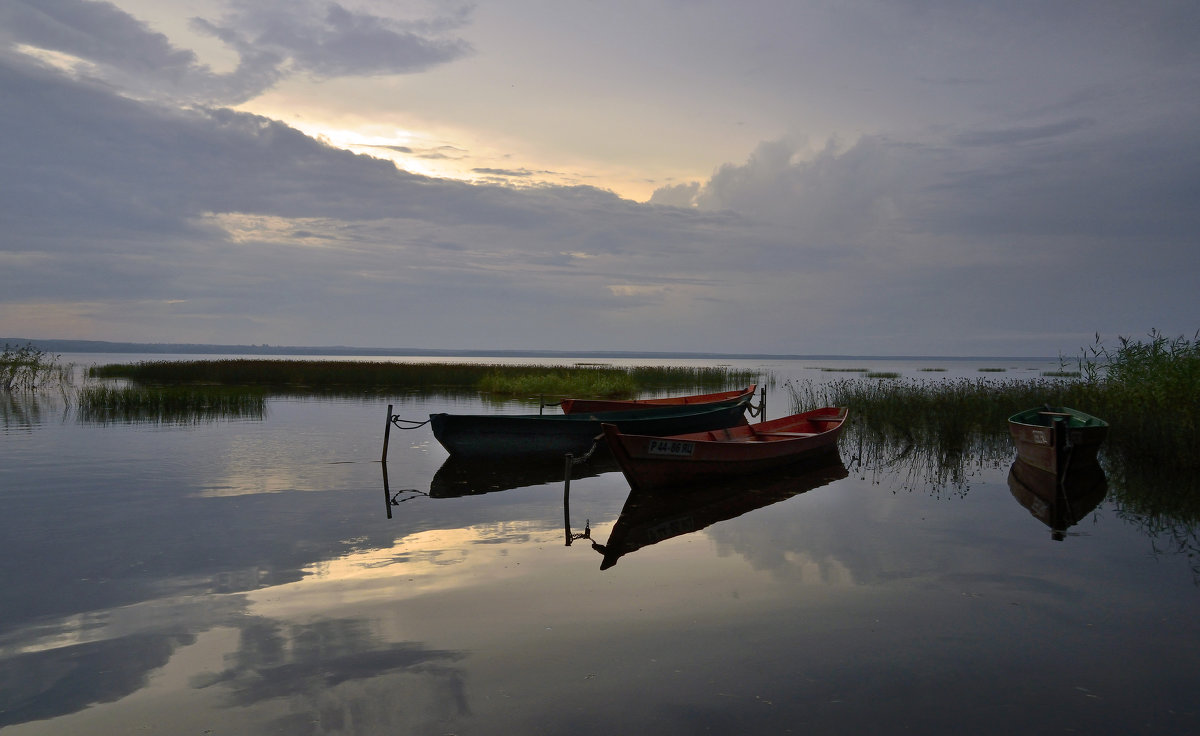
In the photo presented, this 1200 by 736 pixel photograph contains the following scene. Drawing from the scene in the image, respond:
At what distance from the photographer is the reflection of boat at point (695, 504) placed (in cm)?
945

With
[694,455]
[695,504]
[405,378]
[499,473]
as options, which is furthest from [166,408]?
[695,504]

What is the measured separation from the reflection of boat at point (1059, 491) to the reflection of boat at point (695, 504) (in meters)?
3.28

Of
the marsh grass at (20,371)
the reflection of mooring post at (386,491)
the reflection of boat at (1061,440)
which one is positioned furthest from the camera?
the marsh grass at (20,371)

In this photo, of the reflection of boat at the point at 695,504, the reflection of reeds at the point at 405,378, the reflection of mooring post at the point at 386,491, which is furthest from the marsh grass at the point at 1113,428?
the reflection of reeds at the point at 405,378

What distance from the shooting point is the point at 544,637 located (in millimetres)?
5973

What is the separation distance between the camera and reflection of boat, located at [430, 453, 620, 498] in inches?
511

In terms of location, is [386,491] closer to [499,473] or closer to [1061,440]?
[499,473]

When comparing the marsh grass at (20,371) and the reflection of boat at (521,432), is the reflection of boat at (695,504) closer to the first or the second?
the reflection of boat at (521,432)

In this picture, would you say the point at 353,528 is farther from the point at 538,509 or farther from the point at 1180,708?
the point at 1180,708

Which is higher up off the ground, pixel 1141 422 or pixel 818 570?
pixel 1141 422

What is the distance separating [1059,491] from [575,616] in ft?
33.0

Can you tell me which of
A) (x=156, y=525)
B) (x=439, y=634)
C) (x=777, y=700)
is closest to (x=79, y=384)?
(x=156, y=525)

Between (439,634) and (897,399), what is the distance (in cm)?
1980

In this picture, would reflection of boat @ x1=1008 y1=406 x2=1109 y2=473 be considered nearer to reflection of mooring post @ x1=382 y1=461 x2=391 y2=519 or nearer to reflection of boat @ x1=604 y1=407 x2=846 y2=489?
reflection of boat @ x1=604 y1=407 x2=846 y2=489
